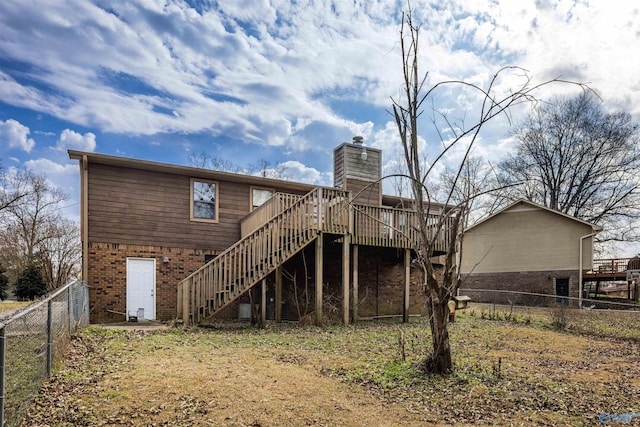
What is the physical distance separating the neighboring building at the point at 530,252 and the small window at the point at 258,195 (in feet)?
37.7

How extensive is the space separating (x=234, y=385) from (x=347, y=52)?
1088 centimetres

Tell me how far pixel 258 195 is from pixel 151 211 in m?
3.48

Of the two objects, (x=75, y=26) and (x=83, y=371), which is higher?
(x=75, y=26)

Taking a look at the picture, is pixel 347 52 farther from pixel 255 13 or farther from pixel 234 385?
pixel 234 385

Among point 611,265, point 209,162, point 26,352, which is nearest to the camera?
point 26,352

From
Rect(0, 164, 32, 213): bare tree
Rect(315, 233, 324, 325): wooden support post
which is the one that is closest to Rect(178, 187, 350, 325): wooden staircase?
Rect(315, 233, 324, 325): wooden support post

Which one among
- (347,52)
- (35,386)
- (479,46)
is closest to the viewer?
(35,386)

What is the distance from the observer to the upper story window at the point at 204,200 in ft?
44.6

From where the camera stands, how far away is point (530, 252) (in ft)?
74.5

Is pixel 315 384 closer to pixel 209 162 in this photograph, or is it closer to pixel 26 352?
pixel 26 352

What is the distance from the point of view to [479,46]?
9.44m

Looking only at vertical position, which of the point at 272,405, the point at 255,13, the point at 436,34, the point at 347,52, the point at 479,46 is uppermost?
the point at 255,13

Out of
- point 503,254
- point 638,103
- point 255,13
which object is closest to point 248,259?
point 255,13

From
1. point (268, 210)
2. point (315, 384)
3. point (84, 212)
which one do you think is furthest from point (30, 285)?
point (315, 384)
